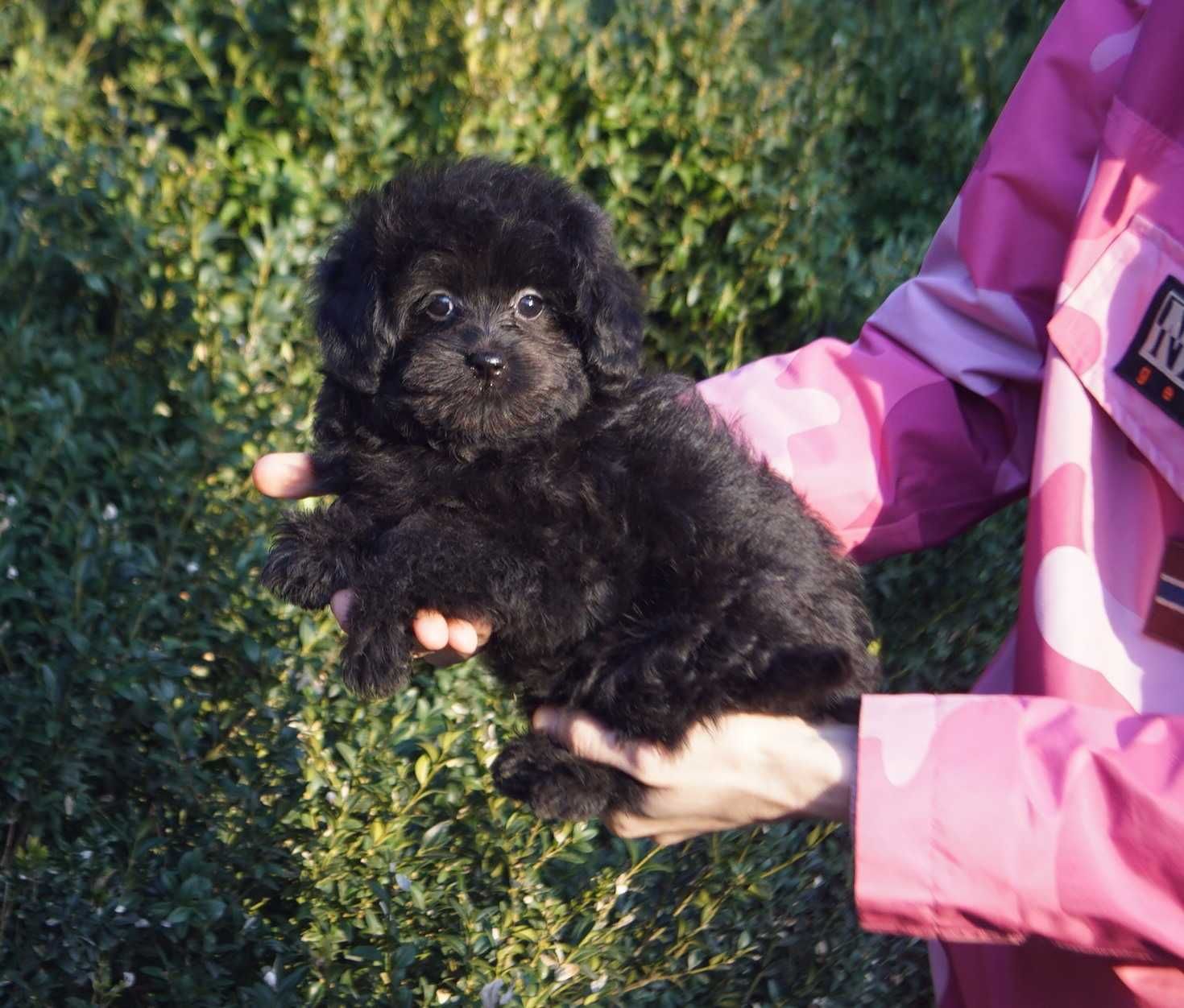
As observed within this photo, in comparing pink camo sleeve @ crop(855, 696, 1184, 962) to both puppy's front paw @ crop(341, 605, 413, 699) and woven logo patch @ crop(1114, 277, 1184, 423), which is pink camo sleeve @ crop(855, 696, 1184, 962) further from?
puppy's front paw @ crop(341, 605, 413, 699)

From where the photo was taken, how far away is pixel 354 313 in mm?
2295

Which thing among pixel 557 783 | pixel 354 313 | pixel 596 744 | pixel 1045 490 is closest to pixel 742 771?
pixel 596 744

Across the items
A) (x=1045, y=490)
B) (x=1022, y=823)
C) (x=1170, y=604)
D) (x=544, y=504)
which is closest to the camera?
(x=1022, y=823)

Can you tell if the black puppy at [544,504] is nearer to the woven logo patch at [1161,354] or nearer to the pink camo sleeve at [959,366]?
the pink camo sleeve at [959,366]

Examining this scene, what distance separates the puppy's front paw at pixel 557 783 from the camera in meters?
2.13

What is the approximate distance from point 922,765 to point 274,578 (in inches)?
45.9

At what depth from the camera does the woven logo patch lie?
6.17 ft

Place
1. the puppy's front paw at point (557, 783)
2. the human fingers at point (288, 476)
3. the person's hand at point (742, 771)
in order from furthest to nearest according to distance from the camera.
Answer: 1. the human fingers at point (288, 476)
2. the puppy's front paw at point (557, 783)
3. the person's hand at point (742, 771)

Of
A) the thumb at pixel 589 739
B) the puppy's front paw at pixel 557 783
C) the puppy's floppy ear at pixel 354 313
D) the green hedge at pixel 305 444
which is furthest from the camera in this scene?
the green hedge at pixel 305 444

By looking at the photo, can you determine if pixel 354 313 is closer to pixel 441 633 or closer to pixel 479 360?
pixel 479 360

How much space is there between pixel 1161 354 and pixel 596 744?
1.06 m

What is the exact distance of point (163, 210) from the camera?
4379 mm

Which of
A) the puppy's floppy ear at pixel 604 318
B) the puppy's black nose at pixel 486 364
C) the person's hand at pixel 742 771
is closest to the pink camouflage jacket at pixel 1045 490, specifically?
the person's hand at pixel 742 771

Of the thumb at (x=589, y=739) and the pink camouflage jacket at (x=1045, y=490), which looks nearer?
the pink camouflage jacket at (x=1045, y=490)
